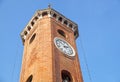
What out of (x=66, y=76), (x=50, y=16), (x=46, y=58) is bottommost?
(x=66, y=76)

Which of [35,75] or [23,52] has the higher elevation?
[23,52]

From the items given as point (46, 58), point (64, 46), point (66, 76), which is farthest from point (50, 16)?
point (66, 76)

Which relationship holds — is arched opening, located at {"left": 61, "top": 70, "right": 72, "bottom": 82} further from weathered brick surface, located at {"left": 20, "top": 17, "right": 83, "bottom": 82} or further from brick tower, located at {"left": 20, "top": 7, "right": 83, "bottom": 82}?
weathered brick surface, located at {"left": 20, "top": 17, "right": 83, "bottom": 82}

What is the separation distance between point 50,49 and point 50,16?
180 inches

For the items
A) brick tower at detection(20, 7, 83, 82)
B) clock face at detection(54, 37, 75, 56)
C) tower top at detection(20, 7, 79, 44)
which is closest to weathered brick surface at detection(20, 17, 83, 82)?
brick tower at detection(20, 7, 83, 82)

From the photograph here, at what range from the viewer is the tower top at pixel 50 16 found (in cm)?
2295

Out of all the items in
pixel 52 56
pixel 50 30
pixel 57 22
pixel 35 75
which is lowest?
pixel 35 75

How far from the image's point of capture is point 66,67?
60.7ft

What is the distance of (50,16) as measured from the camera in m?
22.6

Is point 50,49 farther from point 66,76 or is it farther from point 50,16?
point 50,16

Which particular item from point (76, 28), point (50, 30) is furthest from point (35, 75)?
point (76, 28)

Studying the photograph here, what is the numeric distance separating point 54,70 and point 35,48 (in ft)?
10.7

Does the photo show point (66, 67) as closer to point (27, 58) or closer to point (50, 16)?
point (27, 58)

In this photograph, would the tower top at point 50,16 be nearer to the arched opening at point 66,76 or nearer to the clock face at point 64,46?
the clock face at point 64,46
